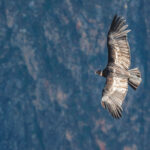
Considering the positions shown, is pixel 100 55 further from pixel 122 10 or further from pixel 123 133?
pixel 123 133

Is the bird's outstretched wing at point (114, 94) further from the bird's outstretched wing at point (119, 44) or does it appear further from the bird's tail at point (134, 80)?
the bird's outstretched wing at point (119, 44)

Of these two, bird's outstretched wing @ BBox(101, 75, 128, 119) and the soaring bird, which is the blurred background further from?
bird's outstretched wing @ BBox(101, 75, 128, 119)

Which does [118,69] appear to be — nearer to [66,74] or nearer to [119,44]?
[119,44]

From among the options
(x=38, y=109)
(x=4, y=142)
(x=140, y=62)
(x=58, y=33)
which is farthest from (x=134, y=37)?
(x=4, y=142)

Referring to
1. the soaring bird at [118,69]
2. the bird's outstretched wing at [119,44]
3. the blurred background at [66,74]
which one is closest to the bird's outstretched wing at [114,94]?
the soaring bird at [118,69]

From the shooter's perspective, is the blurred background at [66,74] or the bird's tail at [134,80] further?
the blurred background at [66,74]

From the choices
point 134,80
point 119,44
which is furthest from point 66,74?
point 134,80

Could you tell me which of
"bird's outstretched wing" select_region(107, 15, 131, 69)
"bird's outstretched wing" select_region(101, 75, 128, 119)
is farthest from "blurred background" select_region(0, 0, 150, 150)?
"bird's outstretched wing" select_region(101, 75, 128, 119)
